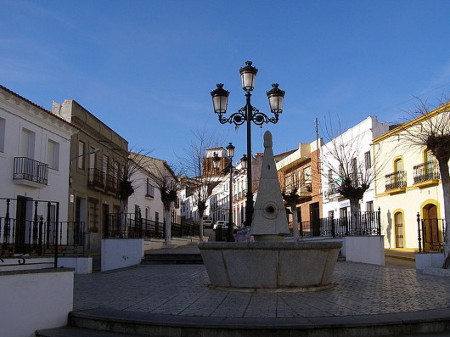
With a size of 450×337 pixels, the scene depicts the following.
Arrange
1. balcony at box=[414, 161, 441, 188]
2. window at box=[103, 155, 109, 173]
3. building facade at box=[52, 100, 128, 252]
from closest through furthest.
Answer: balcony at box=[414, 161, 441, 188]
building facade at box=[52, 100, 128, 252]
window at box=[103, 155, 109, 173]

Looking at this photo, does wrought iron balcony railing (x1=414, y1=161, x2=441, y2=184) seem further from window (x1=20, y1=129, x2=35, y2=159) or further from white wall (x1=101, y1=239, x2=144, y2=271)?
window (x1=20, y1=129, x2=35, y2=159)

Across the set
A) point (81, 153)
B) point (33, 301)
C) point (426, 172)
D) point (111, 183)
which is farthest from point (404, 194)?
point (33, 301)

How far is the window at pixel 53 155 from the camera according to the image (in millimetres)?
21844

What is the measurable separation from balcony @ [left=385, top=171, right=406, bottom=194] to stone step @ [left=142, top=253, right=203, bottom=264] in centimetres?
1494

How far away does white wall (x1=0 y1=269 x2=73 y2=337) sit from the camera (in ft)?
18.9

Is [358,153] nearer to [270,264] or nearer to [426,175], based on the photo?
[426,175]

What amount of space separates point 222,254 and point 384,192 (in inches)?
871

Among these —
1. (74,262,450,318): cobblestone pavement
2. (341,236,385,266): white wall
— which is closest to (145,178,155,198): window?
(341,236,385,266): white wall

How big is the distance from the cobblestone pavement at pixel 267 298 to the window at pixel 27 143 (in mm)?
10690

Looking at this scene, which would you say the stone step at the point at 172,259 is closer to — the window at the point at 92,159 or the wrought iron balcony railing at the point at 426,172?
the window at the point at 92,159

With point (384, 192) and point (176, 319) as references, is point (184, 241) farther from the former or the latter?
point (176, 319)

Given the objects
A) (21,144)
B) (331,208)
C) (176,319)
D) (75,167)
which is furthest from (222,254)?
(331,208)

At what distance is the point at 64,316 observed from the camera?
6.39m

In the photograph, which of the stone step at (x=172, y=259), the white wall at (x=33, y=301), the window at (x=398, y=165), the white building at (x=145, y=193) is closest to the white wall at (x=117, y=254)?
the stone step at (x=172, y=259)
